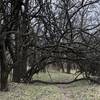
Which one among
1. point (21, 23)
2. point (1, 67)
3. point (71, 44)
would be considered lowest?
point (1, 67)

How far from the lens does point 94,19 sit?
19.0 m

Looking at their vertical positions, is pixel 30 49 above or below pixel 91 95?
above

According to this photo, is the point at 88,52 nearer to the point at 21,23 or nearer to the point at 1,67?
the point at 21,23

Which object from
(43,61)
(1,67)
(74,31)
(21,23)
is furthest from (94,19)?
(1,67)

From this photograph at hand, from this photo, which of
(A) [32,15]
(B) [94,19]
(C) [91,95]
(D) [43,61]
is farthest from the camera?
(B) [94,19]

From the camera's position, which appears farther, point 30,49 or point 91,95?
point 30,49

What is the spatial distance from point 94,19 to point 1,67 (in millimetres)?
10263

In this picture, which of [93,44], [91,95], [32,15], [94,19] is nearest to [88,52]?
[93,44]

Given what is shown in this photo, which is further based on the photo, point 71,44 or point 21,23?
point 71,44

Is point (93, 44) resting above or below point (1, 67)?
above

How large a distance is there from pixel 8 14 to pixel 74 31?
3823mm

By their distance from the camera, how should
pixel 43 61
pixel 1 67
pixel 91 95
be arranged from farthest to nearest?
pixel 43 61
pixel 1 67
pixel 91 95

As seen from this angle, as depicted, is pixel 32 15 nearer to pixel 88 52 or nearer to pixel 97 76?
pixel 88 52

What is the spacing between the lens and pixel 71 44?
1351cm
